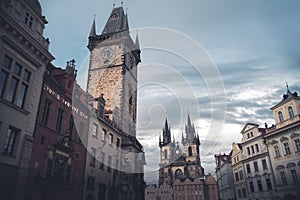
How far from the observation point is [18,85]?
1656 cm

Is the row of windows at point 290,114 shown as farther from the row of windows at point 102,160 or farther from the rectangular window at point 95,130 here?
the rectangular window at point 95,130

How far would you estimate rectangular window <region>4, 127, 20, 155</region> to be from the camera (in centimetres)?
1528

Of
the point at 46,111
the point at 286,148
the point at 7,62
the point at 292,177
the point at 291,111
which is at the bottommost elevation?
the point at 292,177

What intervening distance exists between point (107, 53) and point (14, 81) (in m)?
28.8

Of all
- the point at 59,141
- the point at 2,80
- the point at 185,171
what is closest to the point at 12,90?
the point at 2,80

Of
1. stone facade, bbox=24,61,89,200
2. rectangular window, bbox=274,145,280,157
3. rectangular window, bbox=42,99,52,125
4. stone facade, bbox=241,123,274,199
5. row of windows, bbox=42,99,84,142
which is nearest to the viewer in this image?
stone facade, bbox=24,61,89,200

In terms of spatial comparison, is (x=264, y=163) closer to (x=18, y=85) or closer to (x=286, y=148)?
(x=286, y=148)

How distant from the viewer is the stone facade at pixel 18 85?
590 inches

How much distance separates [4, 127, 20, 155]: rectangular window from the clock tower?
20.0 m

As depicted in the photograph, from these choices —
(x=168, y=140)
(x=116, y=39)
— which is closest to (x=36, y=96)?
(x=116, y=39)

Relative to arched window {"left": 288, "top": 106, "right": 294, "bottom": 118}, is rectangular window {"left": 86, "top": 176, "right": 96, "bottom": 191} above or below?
below

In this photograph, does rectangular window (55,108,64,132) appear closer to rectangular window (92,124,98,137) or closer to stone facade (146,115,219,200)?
rectangular window (92,124,98,137)

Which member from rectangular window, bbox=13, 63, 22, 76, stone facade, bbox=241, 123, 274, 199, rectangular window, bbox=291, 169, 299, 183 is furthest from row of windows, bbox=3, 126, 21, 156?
stone facade, bbox=241, 123, 274, 199

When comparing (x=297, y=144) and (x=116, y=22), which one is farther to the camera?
(x=116, y=22)
